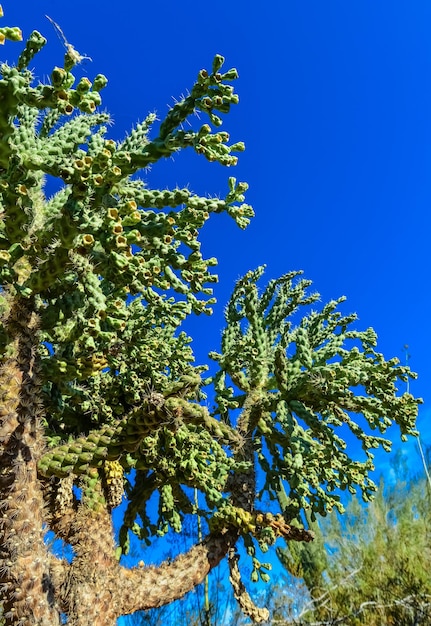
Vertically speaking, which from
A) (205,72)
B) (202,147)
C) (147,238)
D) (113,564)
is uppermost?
(205,72)

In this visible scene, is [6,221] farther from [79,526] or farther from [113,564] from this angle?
[113,564]

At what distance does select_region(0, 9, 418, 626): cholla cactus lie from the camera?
11.0 ft

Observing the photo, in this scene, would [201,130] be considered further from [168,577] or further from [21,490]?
[168,577]

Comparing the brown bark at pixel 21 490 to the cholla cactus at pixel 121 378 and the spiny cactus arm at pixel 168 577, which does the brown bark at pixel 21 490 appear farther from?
the spiny cactus arm at pixel 168 577

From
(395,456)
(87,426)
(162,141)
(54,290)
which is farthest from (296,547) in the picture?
(162,141)

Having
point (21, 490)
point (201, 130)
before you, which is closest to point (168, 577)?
point (21, 490)

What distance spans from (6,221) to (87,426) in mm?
3031

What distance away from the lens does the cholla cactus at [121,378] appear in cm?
336

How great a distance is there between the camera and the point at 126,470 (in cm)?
618

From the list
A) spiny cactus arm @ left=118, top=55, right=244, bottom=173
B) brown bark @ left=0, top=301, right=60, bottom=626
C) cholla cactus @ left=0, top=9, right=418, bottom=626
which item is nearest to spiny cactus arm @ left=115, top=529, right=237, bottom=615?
cholla cactus @ left=0, top=9, right=418, bottom=626

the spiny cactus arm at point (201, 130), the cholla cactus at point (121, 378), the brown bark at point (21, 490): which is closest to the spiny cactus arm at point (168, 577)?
the cholla cactus at point (121, 378)

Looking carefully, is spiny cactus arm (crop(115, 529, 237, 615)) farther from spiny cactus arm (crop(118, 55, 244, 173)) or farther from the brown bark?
spiny cactus arm (crop(118, 55, 244, 173))

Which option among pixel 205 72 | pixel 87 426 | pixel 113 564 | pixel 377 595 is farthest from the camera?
pixel 377 595

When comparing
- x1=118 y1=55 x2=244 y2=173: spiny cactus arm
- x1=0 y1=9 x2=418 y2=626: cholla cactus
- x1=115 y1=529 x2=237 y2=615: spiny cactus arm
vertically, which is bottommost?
x1=115 y1=529 x2=237 y2=615: spiny cactus arm
